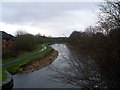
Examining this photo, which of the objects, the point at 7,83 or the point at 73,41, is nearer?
the point at 73,41

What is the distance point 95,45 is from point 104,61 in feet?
2.35

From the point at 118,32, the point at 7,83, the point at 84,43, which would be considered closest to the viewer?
the point at 118,32

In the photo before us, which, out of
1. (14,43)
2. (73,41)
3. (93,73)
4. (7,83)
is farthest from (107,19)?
(14,43)


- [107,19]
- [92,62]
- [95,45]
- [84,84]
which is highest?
[107,19]

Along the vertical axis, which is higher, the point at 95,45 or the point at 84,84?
the point at 95,45

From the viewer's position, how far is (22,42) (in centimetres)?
5191

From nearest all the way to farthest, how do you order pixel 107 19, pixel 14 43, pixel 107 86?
pixel 107 86 < pixel 107 19 < pixel 14 43

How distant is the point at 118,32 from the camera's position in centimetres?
480

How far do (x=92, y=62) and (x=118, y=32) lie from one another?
2.67ft

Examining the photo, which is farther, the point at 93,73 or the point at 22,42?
the point at 22,42

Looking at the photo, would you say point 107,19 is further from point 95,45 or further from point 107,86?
point 107,86

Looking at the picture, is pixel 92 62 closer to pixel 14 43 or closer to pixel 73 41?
pixel 73 41

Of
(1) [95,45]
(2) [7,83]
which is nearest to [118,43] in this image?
(1) [95,45]

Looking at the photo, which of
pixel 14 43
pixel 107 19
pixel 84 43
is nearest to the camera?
pixel 84 43
